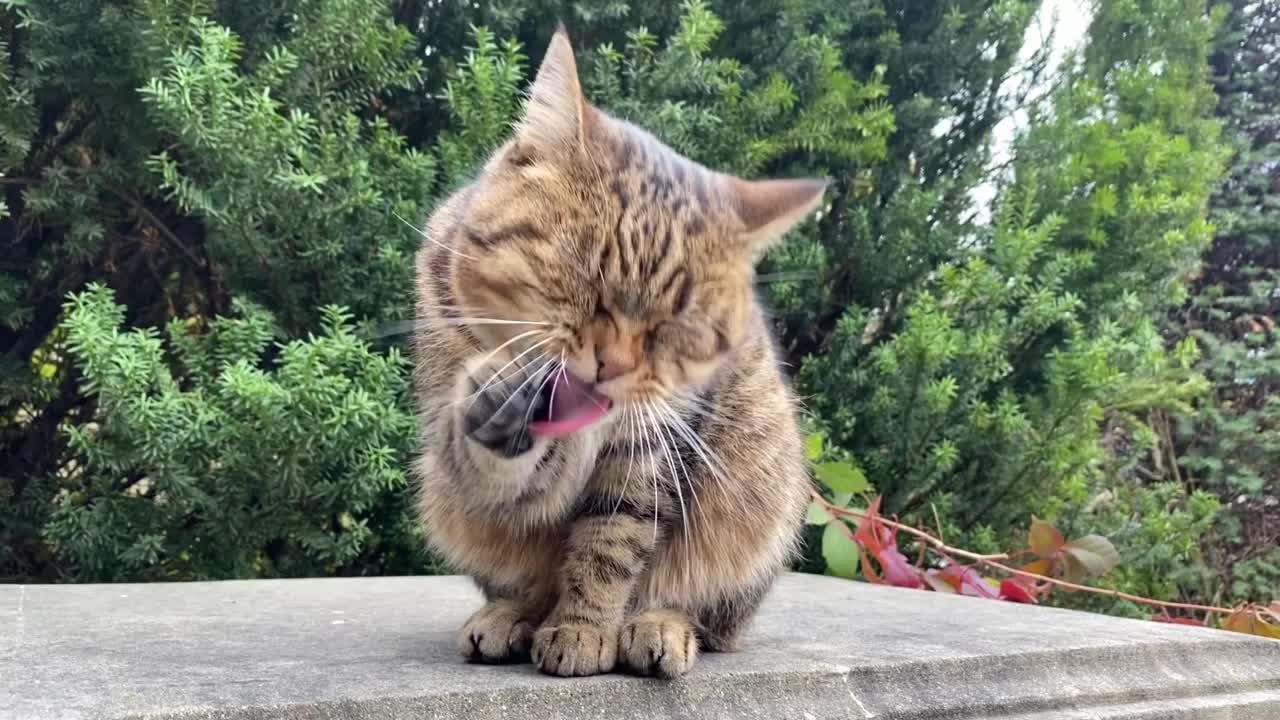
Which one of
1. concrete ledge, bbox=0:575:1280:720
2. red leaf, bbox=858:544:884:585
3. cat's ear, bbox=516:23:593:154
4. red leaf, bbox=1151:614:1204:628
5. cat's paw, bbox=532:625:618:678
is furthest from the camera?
red leaf, bbox=858:544:884:585

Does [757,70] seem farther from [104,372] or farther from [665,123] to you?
[104,372]

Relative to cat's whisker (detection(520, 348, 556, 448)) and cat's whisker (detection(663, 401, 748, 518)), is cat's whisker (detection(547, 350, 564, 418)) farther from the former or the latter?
cat's whisker (detection(663, 401, 748, 518))

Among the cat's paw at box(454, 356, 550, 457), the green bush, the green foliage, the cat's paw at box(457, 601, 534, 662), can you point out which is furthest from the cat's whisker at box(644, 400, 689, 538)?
Result: the green foliage

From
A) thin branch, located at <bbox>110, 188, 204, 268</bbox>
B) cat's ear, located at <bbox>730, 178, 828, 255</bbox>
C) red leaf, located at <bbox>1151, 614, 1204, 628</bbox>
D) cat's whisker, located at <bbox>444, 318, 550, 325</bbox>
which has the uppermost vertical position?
cat's ear, located at <bbox>730, 178, 828, 255</bbox>

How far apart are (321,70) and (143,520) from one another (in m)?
0.87

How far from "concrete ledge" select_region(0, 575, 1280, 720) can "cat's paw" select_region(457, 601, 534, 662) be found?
Answer: 24 millimetres

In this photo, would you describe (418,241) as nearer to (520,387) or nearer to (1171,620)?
(520,387)

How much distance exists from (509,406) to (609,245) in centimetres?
20

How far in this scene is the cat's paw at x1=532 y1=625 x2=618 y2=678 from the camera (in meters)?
0.93

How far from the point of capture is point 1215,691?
123 centimetres

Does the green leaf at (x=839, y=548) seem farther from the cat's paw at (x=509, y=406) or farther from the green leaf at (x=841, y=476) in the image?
the cat's paw at (x=509, y=406)

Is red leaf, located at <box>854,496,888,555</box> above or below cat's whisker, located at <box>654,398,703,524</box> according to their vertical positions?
below

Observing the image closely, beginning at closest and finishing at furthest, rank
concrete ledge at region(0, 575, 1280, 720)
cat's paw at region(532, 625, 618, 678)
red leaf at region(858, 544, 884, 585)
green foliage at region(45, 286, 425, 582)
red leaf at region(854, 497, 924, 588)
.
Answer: concrete ledge at region(0, 575, 1280, 720)
cat's paw at region(532, 625, 618, 678)
green foliage at region(45, 286, 425, 582)
red leaf at region(854, 497, 924, 588)
red leaf at region(858, 544, 884, 585)

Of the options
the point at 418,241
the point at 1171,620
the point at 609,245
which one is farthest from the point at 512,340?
the point at 1171,620
